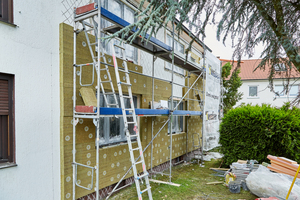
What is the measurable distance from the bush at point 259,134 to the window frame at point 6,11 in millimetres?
6647

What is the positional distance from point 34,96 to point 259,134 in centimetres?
629

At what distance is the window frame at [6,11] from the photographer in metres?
2.78

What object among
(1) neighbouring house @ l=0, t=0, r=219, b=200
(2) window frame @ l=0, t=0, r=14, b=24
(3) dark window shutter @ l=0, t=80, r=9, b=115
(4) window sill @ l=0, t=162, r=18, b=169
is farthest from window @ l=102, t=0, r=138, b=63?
(4) window sill @ l=0, t=162, r=18, b=169

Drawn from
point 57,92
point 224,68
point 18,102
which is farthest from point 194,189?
point 224,68

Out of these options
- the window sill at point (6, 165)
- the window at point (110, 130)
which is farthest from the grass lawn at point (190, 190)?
the window sill at point (6, 165)

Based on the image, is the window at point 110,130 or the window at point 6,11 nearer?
the window at point 6,11

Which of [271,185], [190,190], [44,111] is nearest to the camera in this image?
[44,111]

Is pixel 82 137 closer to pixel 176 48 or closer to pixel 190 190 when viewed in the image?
pixel 190 190

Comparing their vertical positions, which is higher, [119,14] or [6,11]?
[119,14]

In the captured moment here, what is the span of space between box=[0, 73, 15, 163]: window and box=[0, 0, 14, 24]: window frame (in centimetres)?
81

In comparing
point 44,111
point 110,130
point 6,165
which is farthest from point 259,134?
point 6,165

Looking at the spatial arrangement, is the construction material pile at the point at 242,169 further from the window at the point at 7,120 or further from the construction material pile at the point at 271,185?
the window at the point at 7,120

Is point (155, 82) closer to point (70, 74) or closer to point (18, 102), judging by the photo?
point (70, 74)

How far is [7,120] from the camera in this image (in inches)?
112
